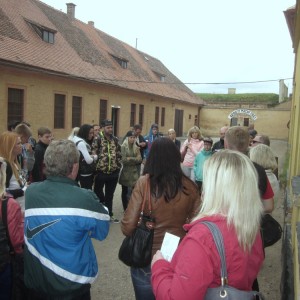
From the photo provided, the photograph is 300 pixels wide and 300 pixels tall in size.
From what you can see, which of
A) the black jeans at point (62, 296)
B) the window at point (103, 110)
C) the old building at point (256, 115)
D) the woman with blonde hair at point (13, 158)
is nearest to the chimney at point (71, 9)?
the window at point (103, 110)

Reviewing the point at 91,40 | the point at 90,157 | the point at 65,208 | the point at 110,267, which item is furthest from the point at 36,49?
the point at 65,208

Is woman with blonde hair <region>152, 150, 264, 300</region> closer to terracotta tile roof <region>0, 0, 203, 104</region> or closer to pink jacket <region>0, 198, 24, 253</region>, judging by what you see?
pink jacket <region>0, 198, 24, 253</region>

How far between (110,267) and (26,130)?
7.78 feet

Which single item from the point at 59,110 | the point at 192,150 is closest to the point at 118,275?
the point at 192,150

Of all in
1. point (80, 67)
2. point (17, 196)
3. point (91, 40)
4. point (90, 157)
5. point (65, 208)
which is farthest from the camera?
point (91, 40)

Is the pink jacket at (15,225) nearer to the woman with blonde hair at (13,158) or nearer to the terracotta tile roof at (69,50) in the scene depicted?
the woman with blonde hair at (13,158)

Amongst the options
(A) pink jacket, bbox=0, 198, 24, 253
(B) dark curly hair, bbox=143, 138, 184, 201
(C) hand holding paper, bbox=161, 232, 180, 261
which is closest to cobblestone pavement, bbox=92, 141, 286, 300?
(A) pink jacket, bbox=0, 198, 24, 253

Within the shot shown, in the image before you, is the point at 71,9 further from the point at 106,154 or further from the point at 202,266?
the point at 202,266

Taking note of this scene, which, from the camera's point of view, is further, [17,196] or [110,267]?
[110,267]

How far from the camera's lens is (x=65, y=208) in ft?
7.34

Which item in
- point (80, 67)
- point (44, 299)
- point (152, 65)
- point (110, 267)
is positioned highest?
point (152, 65)

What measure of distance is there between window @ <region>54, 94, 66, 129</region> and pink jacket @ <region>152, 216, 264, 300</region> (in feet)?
56.3

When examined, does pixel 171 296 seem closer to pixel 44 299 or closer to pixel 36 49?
pixel 44 299

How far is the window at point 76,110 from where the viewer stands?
19.3 meters
